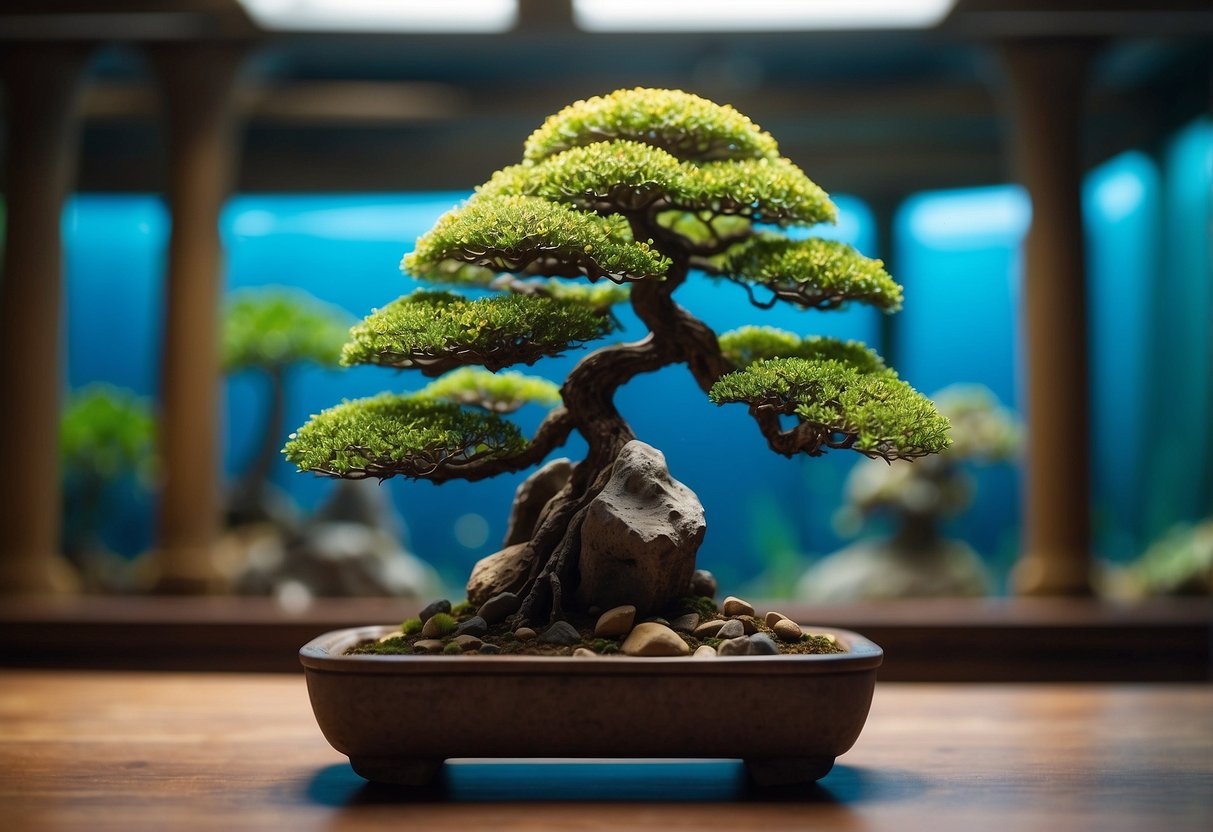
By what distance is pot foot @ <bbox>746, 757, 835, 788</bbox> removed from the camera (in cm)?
159

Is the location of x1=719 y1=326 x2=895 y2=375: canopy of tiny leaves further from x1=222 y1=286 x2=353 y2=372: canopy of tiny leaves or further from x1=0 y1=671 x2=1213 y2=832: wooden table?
x1=222 y1=286 x2=353 y2=372: canopy of tiny leaves

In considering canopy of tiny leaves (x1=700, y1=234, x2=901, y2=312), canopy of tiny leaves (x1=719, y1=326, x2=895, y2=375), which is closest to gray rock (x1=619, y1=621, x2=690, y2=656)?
canopy of tiny leaves (x1=719, y1=326, x2=895, y2=375)

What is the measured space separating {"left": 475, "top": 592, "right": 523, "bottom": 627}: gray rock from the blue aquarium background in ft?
13.1

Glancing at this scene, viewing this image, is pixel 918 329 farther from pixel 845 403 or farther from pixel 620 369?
pixel 845 403

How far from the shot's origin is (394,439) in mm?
1806

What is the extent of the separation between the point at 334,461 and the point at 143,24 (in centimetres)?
353

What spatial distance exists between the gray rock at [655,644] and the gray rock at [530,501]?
0.49 m

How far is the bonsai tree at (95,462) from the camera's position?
Result: 20.4ft

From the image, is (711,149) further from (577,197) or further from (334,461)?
(334,461)

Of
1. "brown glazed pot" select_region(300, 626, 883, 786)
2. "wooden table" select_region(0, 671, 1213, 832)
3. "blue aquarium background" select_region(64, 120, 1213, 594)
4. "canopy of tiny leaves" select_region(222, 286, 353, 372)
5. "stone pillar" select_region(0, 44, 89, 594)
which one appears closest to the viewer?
"wooden table" select_region(0, 671, 1213, 832)

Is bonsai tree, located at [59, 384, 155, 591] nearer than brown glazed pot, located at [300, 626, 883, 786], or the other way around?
brown glazed pot, located at [300, 626, 883, 786]

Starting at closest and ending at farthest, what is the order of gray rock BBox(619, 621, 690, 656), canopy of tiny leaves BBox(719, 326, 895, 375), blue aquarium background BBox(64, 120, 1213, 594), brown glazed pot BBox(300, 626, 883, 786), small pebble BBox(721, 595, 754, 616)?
brown glazed pot BBox(300, 626, 883, 786), gray rock BBox(619, 621, 690, 656), small pebble BBox(721, 595, 754, 616), canopy of tiny leaves BBox(719, 326, 895, 375), blue aquarium background BBox(64, 120, 1213, 594)

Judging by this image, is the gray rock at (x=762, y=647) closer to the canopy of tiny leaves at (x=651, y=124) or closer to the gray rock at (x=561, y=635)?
the gray rock at (x=561, y=635)

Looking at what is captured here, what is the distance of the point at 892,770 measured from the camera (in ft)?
5.74
